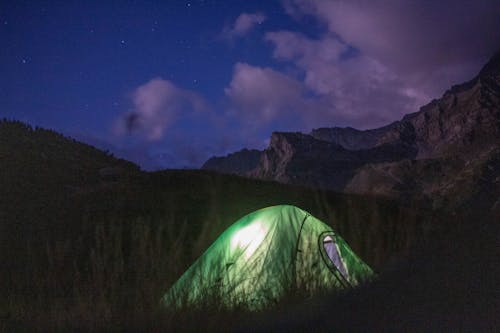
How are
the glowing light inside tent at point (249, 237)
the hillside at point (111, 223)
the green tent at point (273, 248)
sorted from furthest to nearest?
the glowing light inside tent at point (249, 237) → the green tent at point (273, 248) → the hillside at point (111, 223)

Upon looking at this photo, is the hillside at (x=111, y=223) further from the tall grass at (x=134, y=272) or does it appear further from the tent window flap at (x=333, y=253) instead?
the tent window flap at (x=333, y=253)

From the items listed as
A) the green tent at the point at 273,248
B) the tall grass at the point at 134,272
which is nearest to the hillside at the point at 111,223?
the tall grass at the point at 134,272

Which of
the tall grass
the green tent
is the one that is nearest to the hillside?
the tall grass

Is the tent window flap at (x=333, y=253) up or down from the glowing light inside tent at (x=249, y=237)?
down

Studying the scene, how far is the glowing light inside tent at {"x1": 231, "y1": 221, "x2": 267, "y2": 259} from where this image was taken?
24.5 ft

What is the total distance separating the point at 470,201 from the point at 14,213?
13.8 metres

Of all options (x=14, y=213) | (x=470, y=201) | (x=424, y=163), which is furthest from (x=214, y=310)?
(x=424, y=163)

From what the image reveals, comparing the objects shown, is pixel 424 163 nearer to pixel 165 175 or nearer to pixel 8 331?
pixel 165 175

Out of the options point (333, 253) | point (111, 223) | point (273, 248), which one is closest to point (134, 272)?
point (111, 223)

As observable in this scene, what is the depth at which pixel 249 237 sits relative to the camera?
7648mm

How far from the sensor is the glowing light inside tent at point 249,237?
747 centimetres

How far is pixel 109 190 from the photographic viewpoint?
59.1ft

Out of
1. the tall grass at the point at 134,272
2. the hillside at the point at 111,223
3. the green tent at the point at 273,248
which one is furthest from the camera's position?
the green tent at the point at 273,248

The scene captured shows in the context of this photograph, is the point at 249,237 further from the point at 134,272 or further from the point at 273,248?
the point at 134,272
